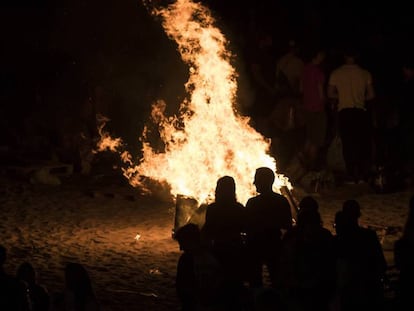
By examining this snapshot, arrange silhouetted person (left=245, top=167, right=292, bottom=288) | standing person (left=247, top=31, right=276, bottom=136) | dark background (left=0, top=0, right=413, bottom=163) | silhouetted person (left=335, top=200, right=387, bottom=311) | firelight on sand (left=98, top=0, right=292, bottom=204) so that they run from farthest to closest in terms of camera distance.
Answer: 1. dark background (left=0, top=0, right=413, bottom=163)
2. standing person (left=247, top=31, right=276, bottom=136)
3. firelight on sand (left=98, top=0, right=292, bottom=204)
4. silhouetted person (left=245, top=167, right=292, bottom=288)
5. silhouetted person (left=335, top=200, right=387, bottom=311)

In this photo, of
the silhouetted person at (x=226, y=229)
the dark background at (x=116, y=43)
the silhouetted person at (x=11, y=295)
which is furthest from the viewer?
the dark background at (x=116, y=43)

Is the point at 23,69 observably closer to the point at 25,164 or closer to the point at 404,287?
the point at 25,164

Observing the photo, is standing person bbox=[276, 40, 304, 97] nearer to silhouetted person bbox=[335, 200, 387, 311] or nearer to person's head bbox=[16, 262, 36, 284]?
silhouetted person bbox=[335, 200, 387, 311]

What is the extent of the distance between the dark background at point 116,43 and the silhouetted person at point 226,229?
1224 cm

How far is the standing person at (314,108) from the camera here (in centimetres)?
1666

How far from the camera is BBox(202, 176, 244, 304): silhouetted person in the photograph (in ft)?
26.8

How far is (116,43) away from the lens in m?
21.8

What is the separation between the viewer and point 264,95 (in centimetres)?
1912

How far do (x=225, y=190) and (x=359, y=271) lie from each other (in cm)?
161

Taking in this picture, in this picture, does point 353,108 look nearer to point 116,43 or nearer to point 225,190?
point 116,43

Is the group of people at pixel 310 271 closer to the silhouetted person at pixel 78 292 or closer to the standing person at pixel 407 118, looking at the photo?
the silhouetted person at pixel 78 292

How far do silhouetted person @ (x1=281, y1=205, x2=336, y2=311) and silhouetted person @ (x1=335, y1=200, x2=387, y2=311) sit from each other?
9 cm

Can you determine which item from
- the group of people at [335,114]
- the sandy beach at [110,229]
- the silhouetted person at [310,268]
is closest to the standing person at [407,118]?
the group of people at [335,114]

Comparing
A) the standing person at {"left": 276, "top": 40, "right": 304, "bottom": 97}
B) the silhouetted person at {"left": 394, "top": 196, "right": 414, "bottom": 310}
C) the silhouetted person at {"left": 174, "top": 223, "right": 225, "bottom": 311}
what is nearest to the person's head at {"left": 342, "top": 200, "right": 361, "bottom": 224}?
the silhouetted person at {"left": 394, "top": 196, "right": 414, "bottom": 310}
